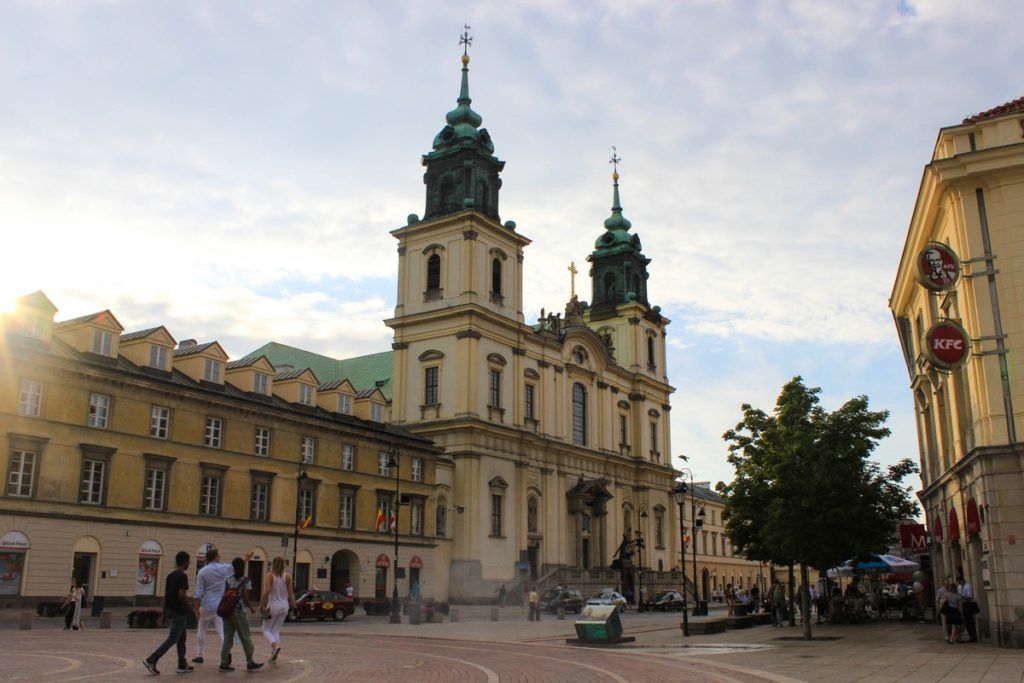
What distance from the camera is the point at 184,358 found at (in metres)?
44.9

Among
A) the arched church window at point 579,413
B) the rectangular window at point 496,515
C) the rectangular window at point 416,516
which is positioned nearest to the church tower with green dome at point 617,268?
the arched church window at point 579,413

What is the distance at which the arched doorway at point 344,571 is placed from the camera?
5022 cm

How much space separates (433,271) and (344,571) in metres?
25.0

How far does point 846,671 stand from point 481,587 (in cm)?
4380

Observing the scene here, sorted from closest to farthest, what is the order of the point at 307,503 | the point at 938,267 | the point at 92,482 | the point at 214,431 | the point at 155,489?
the point at 938,267, the point at 92,482, the point at 155,489, the point at 214,431, the point at 307,503

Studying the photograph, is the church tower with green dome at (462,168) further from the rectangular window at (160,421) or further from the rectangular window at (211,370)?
the rectangular window at (160,421)

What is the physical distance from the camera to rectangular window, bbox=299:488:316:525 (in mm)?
46938

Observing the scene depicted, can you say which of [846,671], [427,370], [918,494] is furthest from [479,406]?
[846,671]

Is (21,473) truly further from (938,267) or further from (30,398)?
(938,267)

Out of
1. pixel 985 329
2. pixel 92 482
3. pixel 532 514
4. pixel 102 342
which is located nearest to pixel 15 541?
pixel 92 482

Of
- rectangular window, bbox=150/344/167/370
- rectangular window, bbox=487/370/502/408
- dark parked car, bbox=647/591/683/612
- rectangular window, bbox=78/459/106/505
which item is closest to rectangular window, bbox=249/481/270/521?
rectangular window, bbox=150/344/167/370

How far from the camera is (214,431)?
1694 inches

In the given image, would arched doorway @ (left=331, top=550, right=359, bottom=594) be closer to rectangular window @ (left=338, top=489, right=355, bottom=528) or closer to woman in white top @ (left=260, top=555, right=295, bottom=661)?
rectangular window @ (left=338, top=489, right=355, bottom=528)

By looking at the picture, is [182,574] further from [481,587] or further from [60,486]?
[481,587]
